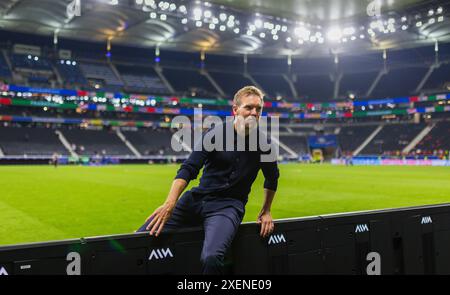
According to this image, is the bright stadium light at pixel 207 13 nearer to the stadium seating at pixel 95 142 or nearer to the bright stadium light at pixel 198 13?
the bright stadium light at pixel 198 13

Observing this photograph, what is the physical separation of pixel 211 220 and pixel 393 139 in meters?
70.6

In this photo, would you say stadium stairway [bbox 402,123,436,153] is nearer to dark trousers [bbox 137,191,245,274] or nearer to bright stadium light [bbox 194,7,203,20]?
bright stadium light [bbox 194,7,203,20]

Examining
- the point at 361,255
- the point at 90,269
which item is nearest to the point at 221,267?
the point at 90,269

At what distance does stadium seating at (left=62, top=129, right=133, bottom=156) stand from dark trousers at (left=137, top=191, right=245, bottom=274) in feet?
183

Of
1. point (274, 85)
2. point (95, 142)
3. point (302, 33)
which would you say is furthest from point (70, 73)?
point (274, 85)

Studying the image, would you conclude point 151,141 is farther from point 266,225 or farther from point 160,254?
point 160,254

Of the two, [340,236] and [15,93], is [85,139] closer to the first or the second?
[15,93]

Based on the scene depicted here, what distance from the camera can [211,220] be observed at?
4348 mm

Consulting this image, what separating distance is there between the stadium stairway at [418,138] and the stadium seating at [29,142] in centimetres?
5266

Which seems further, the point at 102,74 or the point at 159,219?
the point at 102,74

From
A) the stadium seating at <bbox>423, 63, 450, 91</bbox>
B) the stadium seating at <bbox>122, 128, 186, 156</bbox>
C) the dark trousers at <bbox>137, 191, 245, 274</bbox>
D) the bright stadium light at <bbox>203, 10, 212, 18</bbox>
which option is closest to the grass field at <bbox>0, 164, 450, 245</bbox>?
the dark trousers at <bbox>137, 191, 245, 274</bbox>

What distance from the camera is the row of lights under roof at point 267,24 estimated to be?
132 feet

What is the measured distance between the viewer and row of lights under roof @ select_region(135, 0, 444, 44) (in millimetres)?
40281
